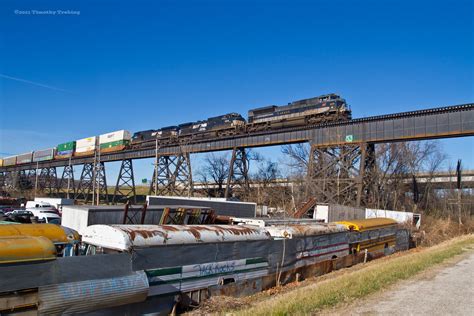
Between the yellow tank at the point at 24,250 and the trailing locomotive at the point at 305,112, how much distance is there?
3139 centimetres

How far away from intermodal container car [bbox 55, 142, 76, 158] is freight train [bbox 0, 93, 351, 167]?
20.2ft

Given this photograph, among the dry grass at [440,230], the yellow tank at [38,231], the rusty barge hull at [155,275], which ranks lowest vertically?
the dry grass at [440,230]

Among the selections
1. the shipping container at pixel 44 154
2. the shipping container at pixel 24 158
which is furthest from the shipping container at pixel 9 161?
the shipping container at pixel 44 154

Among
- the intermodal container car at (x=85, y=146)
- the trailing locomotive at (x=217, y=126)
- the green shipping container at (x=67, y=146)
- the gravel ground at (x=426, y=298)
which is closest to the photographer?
the gravel ground at (x=426, y=298)

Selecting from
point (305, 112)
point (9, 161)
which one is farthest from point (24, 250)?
point (9, 161)

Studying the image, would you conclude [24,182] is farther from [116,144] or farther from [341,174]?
[341,174]

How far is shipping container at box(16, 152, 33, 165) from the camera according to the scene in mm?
93575

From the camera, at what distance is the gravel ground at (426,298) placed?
808 centimetres

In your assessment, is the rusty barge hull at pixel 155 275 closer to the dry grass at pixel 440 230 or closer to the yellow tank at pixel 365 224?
the yellow tank at pixel 365 224

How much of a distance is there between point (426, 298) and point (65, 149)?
273 ft

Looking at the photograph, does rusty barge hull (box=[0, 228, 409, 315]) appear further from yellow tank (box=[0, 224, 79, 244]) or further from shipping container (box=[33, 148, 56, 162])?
shipping container (box=[33, 148, 56, 162])

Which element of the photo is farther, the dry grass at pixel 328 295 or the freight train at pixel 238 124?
the freight train at pixel 238 124

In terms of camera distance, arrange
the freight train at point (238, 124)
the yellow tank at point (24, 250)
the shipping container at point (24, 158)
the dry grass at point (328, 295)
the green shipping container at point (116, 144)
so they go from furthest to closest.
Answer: the shipping container at point (24, 158) → the green shipping container at point (116, 144) → the freight train at point (238, 124) → the dry grass at point (328, 295) → the yellow tank at point (24, 250)

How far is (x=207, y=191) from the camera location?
59.0 meters
